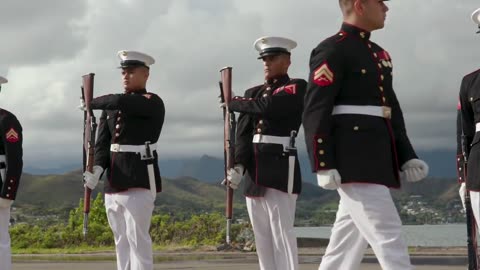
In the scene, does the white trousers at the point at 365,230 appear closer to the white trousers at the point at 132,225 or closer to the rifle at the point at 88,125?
the white trousers at the point at 132,225

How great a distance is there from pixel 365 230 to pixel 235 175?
2560mm

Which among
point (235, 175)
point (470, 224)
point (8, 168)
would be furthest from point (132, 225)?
point (470, 224)

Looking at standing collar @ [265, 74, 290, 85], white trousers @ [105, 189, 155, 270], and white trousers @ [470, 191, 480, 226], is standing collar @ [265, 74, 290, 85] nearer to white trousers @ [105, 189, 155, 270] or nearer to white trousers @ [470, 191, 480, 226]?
white trousers @ [105, 189, 155, 270]

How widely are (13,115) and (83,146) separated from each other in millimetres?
835

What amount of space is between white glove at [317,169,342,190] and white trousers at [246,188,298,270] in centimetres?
210

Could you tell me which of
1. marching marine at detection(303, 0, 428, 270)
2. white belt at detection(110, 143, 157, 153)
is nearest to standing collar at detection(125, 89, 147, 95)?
white belt at detection(110, 143, 157, 153)

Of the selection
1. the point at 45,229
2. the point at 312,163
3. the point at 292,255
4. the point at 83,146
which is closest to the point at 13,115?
the point at 83,146

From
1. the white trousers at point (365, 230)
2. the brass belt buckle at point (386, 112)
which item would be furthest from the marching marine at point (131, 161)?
the brass belt buckle at point (386, 112)

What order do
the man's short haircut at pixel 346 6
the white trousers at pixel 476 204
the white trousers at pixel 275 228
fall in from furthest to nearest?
the white trousers at pixel 275 228 → the white trousers at pixel 476 204 → the man's short haircut at pixel 346 6

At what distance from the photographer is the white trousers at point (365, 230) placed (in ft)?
18.5

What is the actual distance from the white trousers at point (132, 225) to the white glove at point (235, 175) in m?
0.88

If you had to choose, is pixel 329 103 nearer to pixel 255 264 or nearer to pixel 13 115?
pixel 13 115

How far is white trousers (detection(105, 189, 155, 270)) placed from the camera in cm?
856

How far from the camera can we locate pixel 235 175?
26.9 ft
